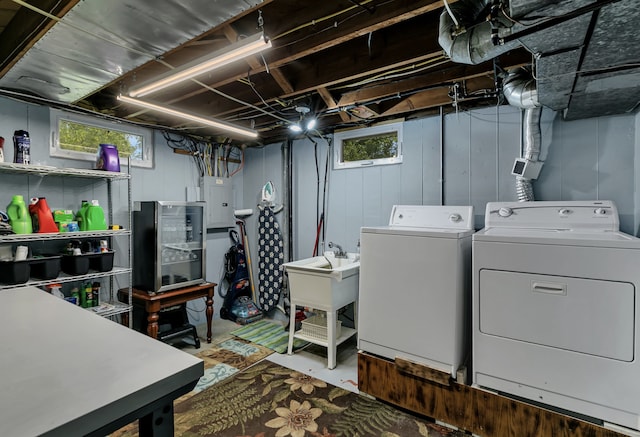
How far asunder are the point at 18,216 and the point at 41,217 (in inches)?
5.8

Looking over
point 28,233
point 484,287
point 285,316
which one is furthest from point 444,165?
point 28,233

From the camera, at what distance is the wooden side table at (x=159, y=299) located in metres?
3.20

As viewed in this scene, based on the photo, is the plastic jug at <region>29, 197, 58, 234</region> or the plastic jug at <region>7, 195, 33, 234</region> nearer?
the plastic jug at <region>7, 195, 33, 234</region>

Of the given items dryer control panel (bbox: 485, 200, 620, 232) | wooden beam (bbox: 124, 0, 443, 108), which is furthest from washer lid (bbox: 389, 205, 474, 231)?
wooden beam (bbox: 124, 0, 443, 108)

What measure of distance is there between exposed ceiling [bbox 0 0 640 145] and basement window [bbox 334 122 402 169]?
257 millimetres

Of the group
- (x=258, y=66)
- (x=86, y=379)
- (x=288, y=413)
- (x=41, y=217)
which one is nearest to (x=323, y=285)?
(x=288, y=413)

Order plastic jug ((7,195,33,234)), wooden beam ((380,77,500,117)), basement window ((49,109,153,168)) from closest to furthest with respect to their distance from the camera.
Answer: plastic jug ((7,195,33,234)) < wooden beam ((380,77,500,117)) < basement window ((49,109,153,168))

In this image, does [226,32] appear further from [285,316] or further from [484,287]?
[285,316]

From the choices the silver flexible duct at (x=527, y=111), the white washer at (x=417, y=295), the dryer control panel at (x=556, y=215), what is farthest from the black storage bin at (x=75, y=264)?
the silver flexible duct at (x=527, y=111)

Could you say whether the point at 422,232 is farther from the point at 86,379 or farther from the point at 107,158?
the point at 107,158

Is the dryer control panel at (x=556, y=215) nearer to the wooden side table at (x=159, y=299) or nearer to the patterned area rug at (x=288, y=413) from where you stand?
the patterned area rug at (x=288, y=413)

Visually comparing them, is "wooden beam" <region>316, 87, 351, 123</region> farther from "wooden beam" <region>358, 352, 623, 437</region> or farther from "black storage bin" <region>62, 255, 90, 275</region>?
"black storage bin" <region>62, 255, 90, 275</region>

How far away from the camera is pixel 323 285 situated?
10.1 feet

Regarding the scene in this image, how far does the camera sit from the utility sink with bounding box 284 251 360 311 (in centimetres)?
304
